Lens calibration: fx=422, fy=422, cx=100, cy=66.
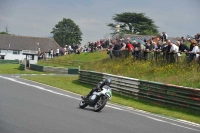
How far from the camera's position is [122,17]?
1190 inches

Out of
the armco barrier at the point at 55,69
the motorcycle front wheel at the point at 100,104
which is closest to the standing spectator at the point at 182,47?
the motorcycle front wheel at the point at 100,104

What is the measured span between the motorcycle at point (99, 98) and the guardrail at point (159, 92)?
13.9 feet

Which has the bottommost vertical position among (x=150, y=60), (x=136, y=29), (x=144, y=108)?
(x=144, y=108)

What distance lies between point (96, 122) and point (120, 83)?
36.5ft

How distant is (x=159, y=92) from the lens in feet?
61.9

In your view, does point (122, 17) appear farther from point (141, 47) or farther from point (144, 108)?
point (144, 108)

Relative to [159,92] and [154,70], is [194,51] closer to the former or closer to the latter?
[159,92]

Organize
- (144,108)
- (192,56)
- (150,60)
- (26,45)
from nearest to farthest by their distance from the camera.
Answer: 1. (144,108)
2. (192,56)
3. (150,60)
4. (26,45)

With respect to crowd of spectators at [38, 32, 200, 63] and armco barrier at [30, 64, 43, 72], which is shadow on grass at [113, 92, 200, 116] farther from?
armco barrier at [30, 64, 43, 72]

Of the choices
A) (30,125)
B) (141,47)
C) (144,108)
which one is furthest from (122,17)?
(30,125)

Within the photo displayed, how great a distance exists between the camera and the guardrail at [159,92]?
17016 millimetres

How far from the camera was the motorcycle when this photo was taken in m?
14.3

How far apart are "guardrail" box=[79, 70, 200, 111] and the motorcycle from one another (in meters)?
4.22

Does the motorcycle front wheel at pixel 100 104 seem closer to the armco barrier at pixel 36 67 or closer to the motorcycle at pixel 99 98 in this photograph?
the motorcycle at pixel 99 98
